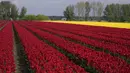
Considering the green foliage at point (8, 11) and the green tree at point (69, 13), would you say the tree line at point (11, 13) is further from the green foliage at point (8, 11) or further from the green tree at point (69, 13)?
the green tree at point (69, 13)

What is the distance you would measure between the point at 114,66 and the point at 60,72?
1.97 metres

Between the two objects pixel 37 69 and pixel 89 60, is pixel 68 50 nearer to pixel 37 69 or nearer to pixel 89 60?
pixel 89 60

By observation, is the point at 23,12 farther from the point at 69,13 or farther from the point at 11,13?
the point at 69,13

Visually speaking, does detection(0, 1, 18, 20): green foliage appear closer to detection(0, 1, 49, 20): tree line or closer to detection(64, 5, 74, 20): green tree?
detection(0, 1, 49, 20): tree line

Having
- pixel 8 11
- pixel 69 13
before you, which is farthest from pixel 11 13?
pixel 69 13

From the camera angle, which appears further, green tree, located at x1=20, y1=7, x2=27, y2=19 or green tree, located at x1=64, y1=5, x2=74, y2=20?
green tree, located at x1=20, y1=7, x2=27, y2=19

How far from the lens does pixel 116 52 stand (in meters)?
13.8

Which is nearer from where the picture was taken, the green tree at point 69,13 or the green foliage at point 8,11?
the green tree at point 69,13

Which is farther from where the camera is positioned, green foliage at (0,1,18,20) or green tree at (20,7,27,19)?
green tree at (20,7,27,19)

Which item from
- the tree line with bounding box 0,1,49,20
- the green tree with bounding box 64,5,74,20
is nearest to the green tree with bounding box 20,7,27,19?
the tree line with bounding box 0,1,49,20

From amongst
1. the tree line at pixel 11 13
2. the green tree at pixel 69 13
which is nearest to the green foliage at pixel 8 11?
the tree line at pixel 11 13

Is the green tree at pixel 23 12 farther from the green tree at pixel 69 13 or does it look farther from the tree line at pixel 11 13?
the green tree at pixel 69 13

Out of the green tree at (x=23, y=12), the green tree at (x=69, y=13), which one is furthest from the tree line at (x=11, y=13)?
the green tree at (x=69, y=13)

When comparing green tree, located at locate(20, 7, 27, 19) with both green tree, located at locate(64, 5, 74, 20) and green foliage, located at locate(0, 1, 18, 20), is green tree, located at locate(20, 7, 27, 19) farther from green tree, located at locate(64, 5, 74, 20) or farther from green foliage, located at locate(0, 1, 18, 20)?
green tree, located at locate(64, 5, 74, 20)
